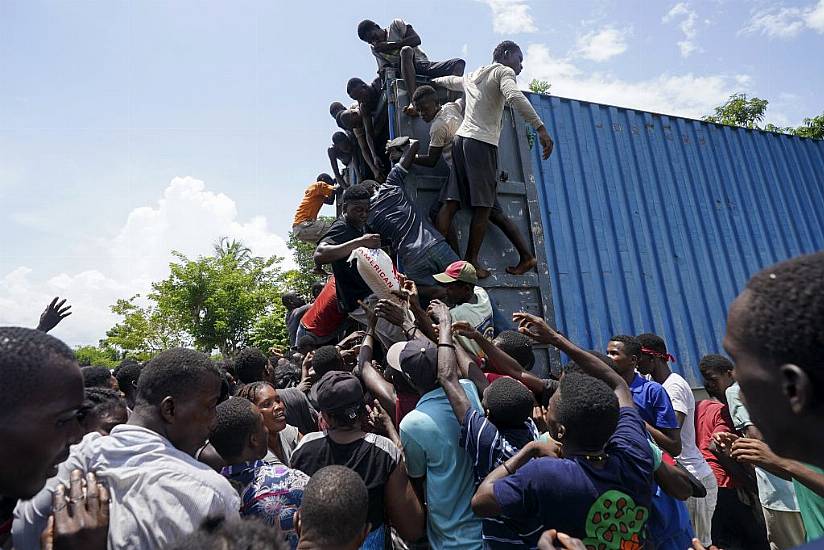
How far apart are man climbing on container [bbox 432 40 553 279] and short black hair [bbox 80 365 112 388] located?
7.88 ft

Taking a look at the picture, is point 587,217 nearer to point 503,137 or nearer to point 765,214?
point 503,137

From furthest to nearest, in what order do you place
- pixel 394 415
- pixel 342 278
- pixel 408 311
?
pixel 342 278 → pixel 408 311 → pixel 394 415

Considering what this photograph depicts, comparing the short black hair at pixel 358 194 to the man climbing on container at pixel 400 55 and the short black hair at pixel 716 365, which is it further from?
the short black hair at pixel 716 365

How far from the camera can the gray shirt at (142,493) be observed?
1187 mm

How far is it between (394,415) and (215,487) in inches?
54.6

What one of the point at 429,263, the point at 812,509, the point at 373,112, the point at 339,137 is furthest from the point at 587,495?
the point at 339,137

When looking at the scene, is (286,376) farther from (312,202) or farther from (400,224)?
(312,202)

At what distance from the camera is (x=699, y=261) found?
652cm

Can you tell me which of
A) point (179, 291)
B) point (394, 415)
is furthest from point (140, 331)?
point (394, 415)

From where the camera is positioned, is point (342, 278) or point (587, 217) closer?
point (342, 278)

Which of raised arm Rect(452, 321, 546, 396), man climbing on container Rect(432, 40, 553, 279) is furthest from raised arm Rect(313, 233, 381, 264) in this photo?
raised arm Rect(452, 321, 546, 396)

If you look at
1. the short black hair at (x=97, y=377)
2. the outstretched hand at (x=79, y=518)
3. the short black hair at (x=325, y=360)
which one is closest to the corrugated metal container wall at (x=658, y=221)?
the short black hair at (x=325, y=360)

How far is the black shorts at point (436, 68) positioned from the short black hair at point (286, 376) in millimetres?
2698

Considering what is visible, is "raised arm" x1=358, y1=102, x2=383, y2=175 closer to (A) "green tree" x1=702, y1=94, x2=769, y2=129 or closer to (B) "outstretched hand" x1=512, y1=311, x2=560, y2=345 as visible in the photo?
(B) "outstretched hand" x1=512, y1=311, x2=560, y2=345
